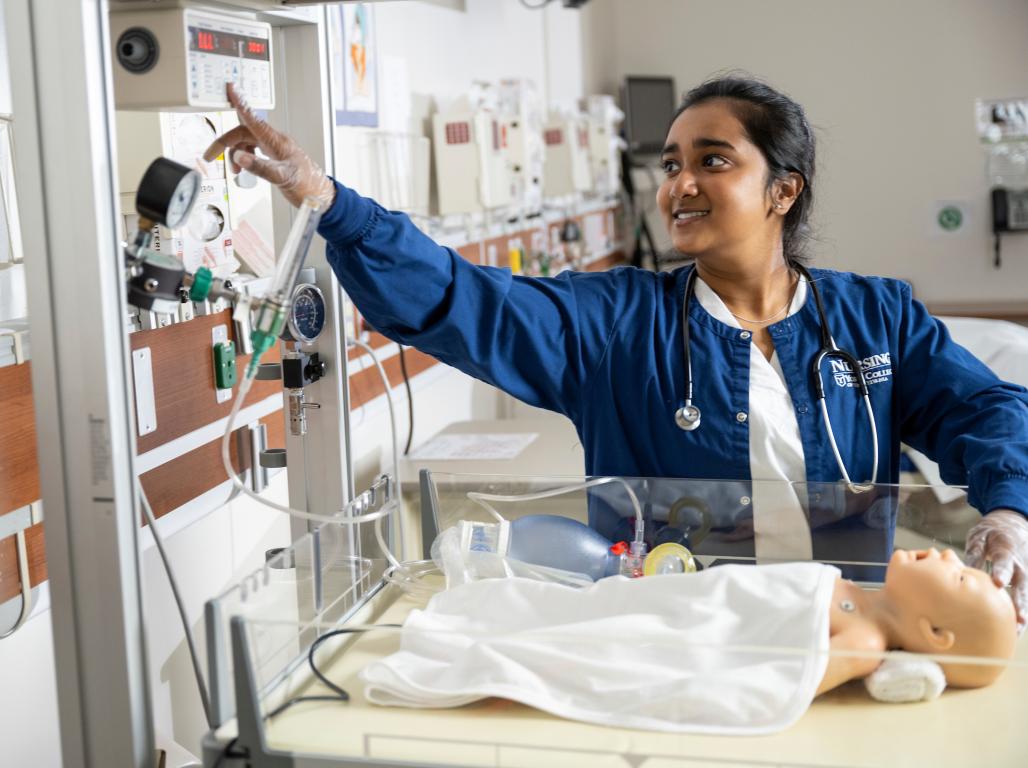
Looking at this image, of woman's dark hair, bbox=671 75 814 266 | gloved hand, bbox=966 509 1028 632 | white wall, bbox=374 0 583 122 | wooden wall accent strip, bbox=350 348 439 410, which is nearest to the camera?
gloved hand, bbox=966 509 1028 632

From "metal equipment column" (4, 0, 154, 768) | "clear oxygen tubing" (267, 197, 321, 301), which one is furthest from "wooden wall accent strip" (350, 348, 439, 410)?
"metal equipment column" (4, 0, 154, 768)

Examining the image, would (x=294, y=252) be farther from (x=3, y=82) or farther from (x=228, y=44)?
(x=3, y=82)

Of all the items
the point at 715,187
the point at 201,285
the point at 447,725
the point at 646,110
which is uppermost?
the point at 646,110

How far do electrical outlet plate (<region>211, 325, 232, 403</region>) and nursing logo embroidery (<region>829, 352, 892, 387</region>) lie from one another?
3.81ft

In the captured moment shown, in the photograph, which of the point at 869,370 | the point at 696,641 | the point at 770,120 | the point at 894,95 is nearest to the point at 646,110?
the point at 894,95

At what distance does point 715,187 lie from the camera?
1.94 m

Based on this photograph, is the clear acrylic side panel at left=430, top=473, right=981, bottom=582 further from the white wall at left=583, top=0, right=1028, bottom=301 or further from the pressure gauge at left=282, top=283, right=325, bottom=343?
the white wall at left=583, top=0, right=1028, bottom=301

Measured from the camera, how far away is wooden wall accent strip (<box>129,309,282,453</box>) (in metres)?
2.06

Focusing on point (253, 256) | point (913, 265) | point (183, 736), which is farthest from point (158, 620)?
point (913, 265)

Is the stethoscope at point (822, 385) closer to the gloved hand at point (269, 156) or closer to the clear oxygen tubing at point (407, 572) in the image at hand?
the clear oxygen tubing at point (407, 572)

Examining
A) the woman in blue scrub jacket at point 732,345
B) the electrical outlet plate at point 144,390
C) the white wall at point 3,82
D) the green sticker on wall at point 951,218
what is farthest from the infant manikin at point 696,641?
the green sticker on wall at point 951,218

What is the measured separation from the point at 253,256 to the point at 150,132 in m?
0.42

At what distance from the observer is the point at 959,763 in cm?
114

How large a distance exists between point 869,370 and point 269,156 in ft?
3.50
